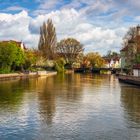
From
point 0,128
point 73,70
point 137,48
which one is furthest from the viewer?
point 73,70

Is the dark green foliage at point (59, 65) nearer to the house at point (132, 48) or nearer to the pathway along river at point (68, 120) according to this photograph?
the house at point (132, 48)

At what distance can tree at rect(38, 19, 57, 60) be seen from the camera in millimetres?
137250

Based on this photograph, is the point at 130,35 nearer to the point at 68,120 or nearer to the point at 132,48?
the point at 132,48

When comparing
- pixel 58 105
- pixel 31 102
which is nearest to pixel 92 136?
pixel 58 105

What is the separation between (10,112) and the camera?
32.0m

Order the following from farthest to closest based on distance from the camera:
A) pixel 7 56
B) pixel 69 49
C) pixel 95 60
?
pixel 95 60 → pixel 69 49 → pixel 7 56

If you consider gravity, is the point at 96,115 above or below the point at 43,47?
below

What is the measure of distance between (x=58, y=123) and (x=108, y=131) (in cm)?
385

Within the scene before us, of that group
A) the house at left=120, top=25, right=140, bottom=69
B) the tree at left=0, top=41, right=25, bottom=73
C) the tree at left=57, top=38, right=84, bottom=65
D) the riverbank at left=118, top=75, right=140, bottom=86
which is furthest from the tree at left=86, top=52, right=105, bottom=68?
the riverbank at left=118, top=75, right=140, bottom=86

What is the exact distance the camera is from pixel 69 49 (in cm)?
16238

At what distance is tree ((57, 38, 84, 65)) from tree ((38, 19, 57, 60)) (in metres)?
17.3

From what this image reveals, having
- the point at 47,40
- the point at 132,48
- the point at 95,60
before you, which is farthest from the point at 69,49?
the point at 132,48

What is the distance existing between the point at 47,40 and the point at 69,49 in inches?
1042

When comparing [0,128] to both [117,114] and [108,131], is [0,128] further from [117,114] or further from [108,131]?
[117,114]
